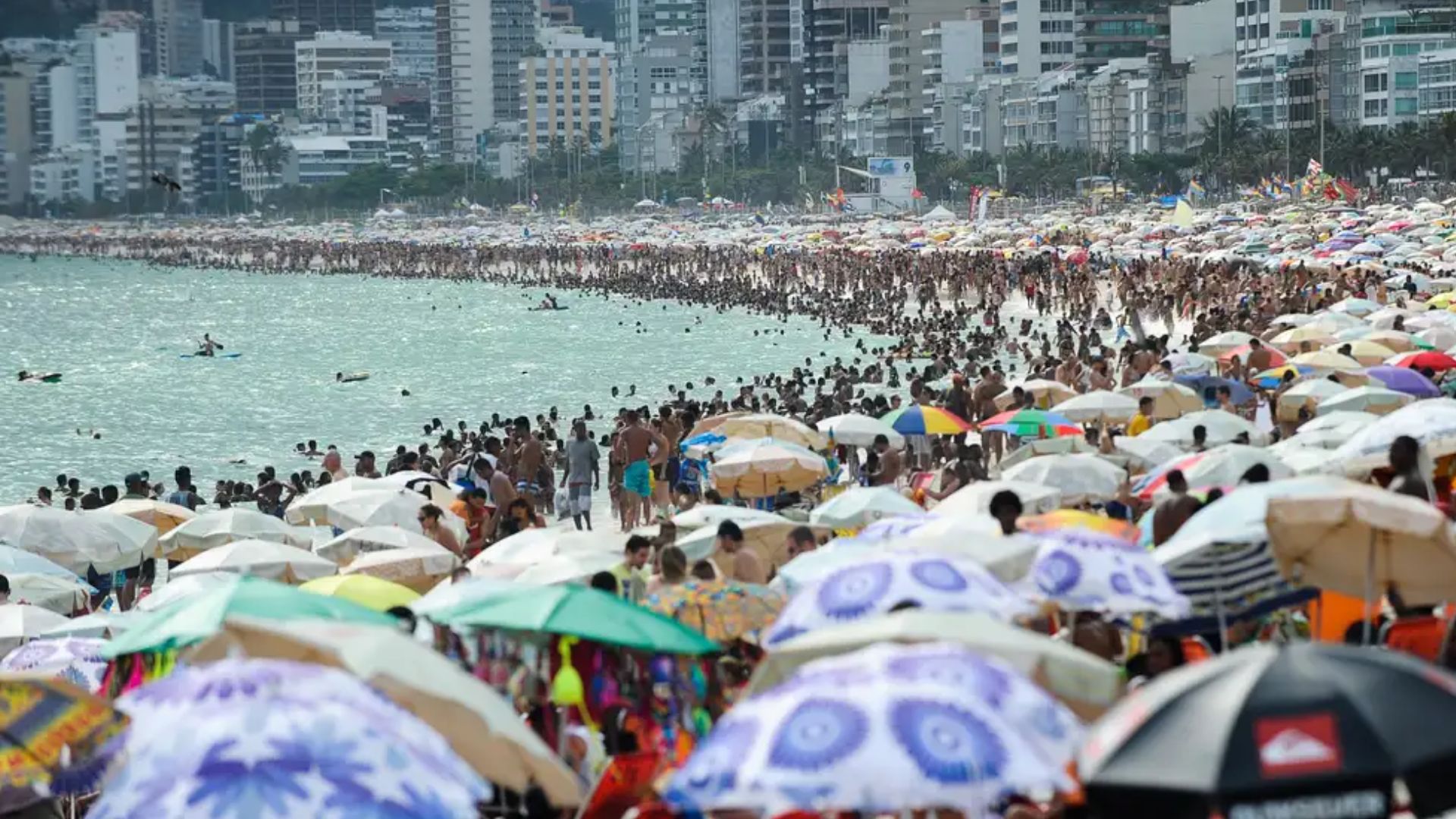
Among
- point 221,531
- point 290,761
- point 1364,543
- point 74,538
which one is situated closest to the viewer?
point 290,761

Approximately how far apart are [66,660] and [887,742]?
24.0 feet

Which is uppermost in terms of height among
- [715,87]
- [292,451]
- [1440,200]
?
[715,87]

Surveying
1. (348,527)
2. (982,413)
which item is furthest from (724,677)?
(982,413)

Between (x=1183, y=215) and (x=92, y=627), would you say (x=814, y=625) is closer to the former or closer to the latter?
(x=92, y=627)

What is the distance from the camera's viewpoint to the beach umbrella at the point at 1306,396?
62.4 feet

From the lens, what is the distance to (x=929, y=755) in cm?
576

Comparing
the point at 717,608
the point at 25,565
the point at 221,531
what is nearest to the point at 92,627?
the point at 25,565

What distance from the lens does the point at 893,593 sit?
8.20 metres

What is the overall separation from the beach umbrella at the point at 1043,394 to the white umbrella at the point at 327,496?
6421 mm

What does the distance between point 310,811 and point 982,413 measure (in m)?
17.5

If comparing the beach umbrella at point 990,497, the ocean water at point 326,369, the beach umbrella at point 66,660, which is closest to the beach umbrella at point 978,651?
the beach umbrella at point 990,497

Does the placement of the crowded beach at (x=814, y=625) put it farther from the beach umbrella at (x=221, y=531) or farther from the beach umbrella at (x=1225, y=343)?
the beach umbrella at (x=1225, y=343)

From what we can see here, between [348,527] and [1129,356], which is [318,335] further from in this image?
[348,527]

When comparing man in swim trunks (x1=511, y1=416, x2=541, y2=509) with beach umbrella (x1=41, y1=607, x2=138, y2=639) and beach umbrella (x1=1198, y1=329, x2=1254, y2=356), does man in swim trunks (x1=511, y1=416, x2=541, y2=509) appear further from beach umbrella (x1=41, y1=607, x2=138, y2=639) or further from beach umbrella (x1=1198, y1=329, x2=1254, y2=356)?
beach umbrella (x1=41, y1=607, x2=138, y2=639)
